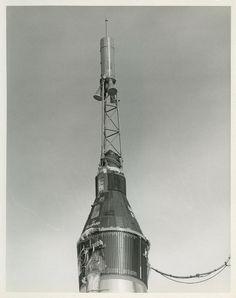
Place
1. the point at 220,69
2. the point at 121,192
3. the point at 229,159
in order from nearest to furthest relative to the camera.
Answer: the point at 229,159
the point at 220,69
the point at 121,192

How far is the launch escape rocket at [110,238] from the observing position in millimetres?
48500

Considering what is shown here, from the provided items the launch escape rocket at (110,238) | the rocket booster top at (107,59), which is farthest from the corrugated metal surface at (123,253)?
the rocket booster top at (107,59)

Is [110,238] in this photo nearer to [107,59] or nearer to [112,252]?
[112,252]

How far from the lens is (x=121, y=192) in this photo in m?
55.2

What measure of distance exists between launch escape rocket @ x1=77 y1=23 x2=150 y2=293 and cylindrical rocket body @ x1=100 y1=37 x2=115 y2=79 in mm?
86

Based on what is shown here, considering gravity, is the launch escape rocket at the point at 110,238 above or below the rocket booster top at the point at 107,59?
below

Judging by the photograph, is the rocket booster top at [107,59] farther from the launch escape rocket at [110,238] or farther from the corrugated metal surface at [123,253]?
the corrugated metal surface at [123,253]

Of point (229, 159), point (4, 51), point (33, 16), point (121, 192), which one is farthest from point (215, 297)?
point (121, 192)

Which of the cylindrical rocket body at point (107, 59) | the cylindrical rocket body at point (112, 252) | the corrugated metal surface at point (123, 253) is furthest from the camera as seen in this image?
the cylindrical rocket body at point (107, 59)

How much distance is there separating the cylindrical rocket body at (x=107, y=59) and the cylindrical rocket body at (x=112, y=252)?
11.8 meters

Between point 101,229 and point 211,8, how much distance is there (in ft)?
73.9

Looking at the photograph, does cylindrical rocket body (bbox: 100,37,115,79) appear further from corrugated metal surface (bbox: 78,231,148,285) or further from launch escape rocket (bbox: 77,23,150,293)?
corrugated metal surface (bbox: 78,231,148,285)

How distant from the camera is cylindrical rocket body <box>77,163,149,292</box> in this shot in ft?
159
